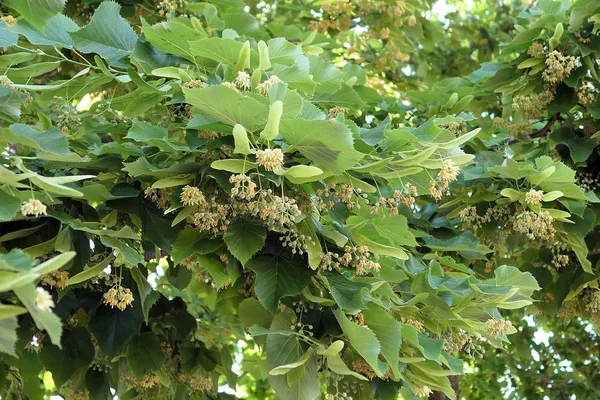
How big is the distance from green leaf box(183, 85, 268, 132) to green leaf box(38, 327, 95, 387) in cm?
121

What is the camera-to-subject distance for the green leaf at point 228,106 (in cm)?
209

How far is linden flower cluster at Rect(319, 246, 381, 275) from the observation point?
247 cm

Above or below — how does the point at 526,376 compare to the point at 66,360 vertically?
below

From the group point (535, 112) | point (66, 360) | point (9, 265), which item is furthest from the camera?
point (535, 112)

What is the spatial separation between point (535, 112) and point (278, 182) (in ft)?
6.75

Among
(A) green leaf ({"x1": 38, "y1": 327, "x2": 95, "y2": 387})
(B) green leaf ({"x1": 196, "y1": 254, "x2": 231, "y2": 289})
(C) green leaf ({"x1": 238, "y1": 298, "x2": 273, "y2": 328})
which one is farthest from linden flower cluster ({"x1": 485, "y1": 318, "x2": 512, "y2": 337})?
(A) green leaf ({"x1": 38, "y1": 327, "x2": 95, "y2": 387})

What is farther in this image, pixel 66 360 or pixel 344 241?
pixel 66 360

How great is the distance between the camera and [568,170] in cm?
301

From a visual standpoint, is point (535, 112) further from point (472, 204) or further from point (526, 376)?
point (526, 376)

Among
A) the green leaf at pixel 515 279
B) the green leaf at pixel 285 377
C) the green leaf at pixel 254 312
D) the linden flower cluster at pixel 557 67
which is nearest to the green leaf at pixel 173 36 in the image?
the green leaf at pixel 254 312

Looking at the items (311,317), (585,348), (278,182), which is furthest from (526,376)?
(278,182)

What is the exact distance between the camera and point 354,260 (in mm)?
2531

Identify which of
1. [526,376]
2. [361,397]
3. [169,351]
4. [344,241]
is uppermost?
[344,241]

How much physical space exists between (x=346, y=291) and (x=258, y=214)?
351mm
